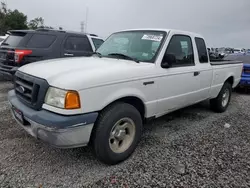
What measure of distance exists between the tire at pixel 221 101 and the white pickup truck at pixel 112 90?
1.30 metres

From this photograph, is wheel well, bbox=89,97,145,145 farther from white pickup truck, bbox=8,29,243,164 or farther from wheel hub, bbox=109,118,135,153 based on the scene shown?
wheel hub, bbox=109,118,135,153

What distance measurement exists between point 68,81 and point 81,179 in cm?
121

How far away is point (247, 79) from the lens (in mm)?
7941

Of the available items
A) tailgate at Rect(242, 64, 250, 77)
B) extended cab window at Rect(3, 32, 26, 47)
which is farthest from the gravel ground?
tailgate at Rect(242, 64, 250, 77)

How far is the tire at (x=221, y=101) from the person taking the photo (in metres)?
5.51

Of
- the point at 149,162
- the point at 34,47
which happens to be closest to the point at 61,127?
the point at 149,162

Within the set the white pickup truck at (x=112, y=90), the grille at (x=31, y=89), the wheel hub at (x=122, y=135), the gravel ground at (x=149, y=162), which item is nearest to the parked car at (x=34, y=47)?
the gravel ground at (x=149, y=162)

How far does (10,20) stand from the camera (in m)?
34.2

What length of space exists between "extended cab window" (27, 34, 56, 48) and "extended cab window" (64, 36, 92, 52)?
449mm

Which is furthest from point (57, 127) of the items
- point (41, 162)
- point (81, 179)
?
point (41, 162)

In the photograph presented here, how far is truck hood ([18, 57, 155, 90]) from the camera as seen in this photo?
8.26ft

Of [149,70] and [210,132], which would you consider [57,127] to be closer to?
[149,70]

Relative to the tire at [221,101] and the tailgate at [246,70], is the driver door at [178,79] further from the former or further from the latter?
the tailgate at [246,70]

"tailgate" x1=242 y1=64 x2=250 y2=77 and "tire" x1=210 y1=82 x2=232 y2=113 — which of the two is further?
"tailgate" x1=242 y1=64 x2=250 y2=77
